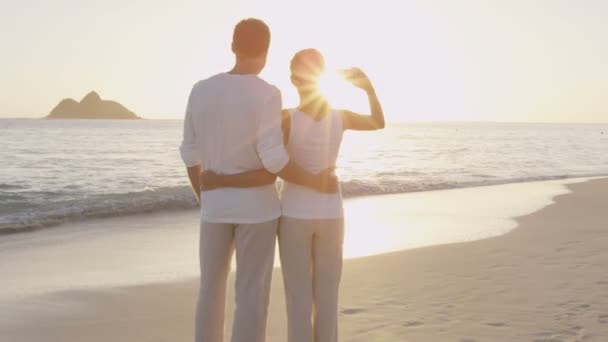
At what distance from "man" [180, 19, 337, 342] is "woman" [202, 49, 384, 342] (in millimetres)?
89

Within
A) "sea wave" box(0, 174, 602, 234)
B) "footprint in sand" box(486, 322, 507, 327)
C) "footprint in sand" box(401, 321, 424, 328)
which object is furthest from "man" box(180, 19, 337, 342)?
"sea wave" box(0, 174, 602, 234)

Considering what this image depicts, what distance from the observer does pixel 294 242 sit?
3.76 metres

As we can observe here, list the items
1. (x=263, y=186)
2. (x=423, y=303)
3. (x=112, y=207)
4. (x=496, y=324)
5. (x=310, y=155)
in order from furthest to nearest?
(x=112, y=207) → (x=423, y=303) → (x=496, y=324) → (x=310, y=155) → (x=263, y=186)

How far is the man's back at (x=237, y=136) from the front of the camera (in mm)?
3445

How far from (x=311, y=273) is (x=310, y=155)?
0.74 m

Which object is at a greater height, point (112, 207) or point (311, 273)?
point (311, 273)

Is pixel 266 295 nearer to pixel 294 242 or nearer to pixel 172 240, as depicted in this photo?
pixel 294 242

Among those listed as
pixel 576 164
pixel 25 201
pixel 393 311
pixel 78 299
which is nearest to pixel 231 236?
pixel 393 311

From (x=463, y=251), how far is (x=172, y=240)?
5.10 m

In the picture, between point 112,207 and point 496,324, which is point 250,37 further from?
point 112,207

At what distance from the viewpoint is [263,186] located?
358cm

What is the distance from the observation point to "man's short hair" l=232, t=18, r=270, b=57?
11.4ft

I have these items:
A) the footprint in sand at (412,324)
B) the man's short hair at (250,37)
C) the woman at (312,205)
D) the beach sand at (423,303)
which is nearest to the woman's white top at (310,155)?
the woman at (312,205)

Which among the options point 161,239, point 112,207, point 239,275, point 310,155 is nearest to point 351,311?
point 239,275
